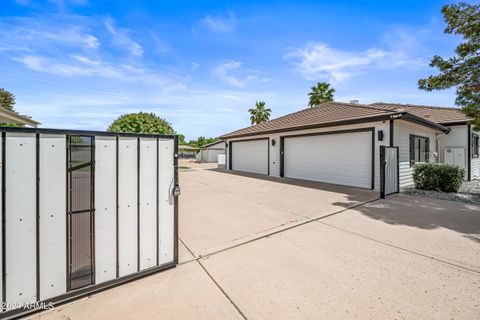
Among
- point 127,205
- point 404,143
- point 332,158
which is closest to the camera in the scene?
point 127,205

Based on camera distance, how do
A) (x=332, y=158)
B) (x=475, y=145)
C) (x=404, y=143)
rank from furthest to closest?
(x=475, y=145), (x=332, y=158), (x=404, y=143)

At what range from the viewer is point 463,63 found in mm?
6789

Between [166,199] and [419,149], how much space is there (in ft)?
39.8

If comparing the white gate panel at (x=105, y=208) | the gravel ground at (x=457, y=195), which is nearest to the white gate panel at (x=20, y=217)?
the white gate panel at (x=105, y=208)

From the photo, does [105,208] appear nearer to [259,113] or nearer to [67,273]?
Result: [67,273]

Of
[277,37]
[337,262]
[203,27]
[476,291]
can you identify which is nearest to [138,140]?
[337,262]

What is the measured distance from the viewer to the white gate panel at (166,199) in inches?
102

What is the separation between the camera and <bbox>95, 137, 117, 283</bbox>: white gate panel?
7.27 feet

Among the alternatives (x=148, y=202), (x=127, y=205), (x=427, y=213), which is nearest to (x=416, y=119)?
(x=427, y=213)

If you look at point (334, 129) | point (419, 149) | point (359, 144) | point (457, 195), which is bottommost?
point (457, 195)

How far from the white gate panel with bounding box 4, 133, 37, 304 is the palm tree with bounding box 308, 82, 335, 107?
25466 millimetres

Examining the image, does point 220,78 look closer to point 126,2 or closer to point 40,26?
point 126,2

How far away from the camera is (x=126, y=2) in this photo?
6164mm

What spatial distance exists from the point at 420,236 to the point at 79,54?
34.1 ft
